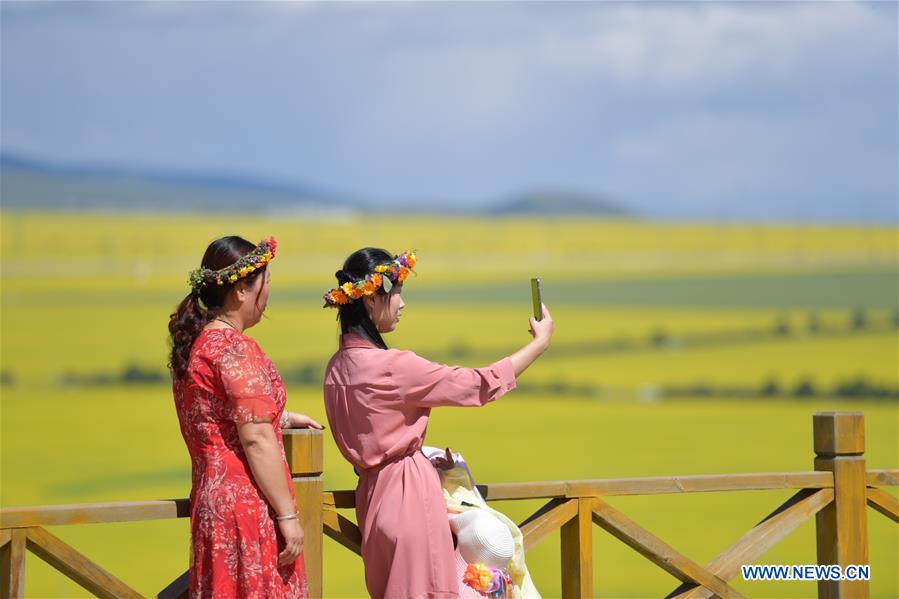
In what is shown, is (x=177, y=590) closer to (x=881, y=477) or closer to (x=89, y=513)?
(x=89, y=513)

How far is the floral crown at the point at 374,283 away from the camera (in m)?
3.30

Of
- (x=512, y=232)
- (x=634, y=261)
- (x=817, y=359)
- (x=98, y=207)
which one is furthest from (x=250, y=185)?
(x=817, y=359)

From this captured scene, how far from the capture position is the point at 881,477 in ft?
14.0

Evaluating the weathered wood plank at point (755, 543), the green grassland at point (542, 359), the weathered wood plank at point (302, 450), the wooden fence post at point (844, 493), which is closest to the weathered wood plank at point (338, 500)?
the weathered wood plank at point (302, 450)

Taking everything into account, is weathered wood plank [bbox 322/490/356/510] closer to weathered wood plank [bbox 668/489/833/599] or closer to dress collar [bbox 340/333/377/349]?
dress collar [bbox 340/333/377/349]

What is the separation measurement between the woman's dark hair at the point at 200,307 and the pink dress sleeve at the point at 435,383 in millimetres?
431

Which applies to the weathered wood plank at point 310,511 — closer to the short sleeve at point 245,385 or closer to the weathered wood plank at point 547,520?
the short sleeve at point 245,385

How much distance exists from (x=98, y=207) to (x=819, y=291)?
292 ft

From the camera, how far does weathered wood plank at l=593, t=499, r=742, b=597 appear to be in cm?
389

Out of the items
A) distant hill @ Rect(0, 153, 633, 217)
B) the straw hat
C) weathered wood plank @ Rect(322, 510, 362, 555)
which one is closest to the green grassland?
weathered wood plank @ Rect(322, 510, 362, 555)

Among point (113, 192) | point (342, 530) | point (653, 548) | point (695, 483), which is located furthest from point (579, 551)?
point (113, 192)

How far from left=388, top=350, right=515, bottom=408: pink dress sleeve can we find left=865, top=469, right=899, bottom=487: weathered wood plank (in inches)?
65.3

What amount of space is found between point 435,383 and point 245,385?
0.48 m

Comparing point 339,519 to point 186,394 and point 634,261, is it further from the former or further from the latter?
point 634,261
